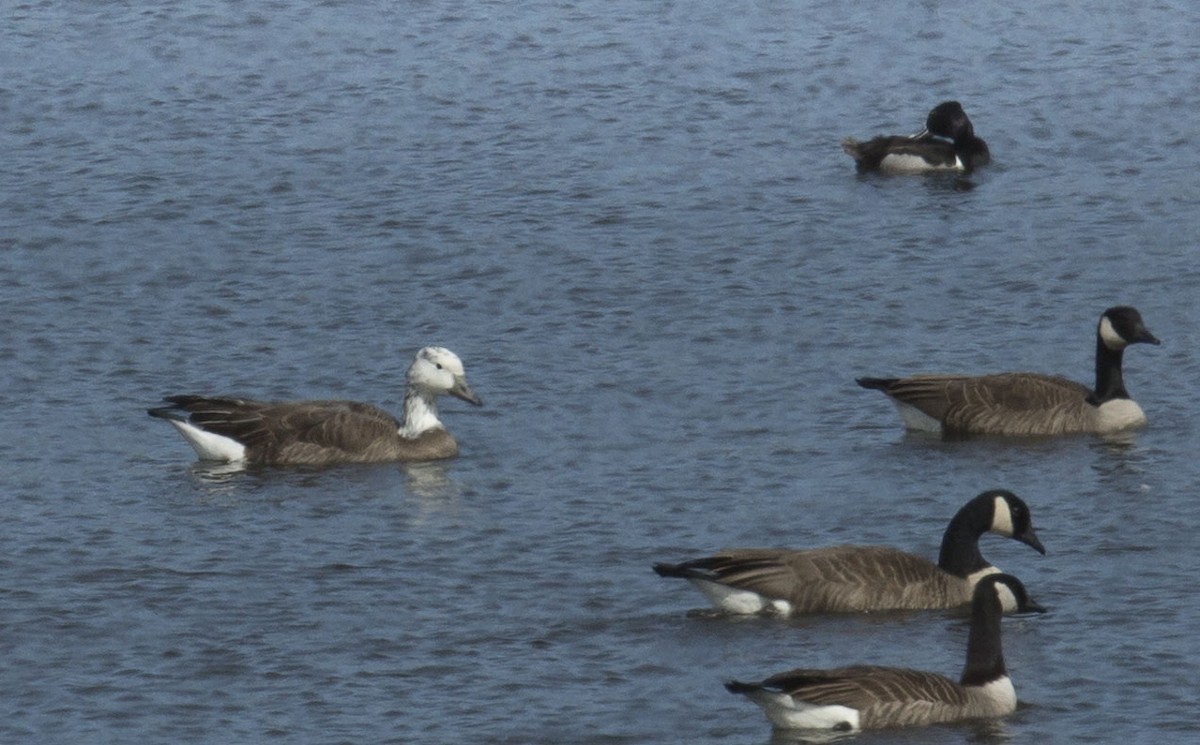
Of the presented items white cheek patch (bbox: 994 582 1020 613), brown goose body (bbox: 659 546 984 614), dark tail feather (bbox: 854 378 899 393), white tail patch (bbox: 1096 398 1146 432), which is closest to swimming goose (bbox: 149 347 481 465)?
dark tail feather (bbox: 854 378 899 393)

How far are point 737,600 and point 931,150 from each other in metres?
13.6

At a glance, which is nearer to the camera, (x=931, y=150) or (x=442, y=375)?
(x=442, y=375)

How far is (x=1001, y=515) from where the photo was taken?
608 inches

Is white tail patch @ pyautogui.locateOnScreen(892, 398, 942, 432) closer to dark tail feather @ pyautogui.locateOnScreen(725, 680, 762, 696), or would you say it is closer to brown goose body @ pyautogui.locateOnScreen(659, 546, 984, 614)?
brown goose body @ pyautogui.locateOnScreen(659, 546, 984, 614)

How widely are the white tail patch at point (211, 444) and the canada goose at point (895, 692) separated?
22.4 ft

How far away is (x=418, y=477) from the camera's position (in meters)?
18.5

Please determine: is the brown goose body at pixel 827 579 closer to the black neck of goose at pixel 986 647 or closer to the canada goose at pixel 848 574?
the canada goose at pixel 848 574

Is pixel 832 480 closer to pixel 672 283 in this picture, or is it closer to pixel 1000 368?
pixel 1000 368

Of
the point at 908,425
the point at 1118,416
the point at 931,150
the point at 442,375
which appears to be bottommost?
the point at 908,425

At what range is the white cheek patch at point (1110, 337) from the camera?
63.9 ft

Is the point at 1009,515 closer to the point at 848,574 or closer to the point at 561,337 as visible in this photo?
the point at 848,574

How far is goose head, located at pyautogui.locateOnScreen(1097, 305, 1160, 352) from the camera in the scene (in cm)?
1936

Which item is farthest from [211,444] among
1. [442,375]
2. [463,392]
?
[463,392]

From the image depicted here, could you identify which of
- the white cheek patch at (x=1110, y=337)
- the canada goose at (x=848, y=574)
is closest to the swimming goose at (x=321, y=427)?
the canada goose at (x=848, y=574)
